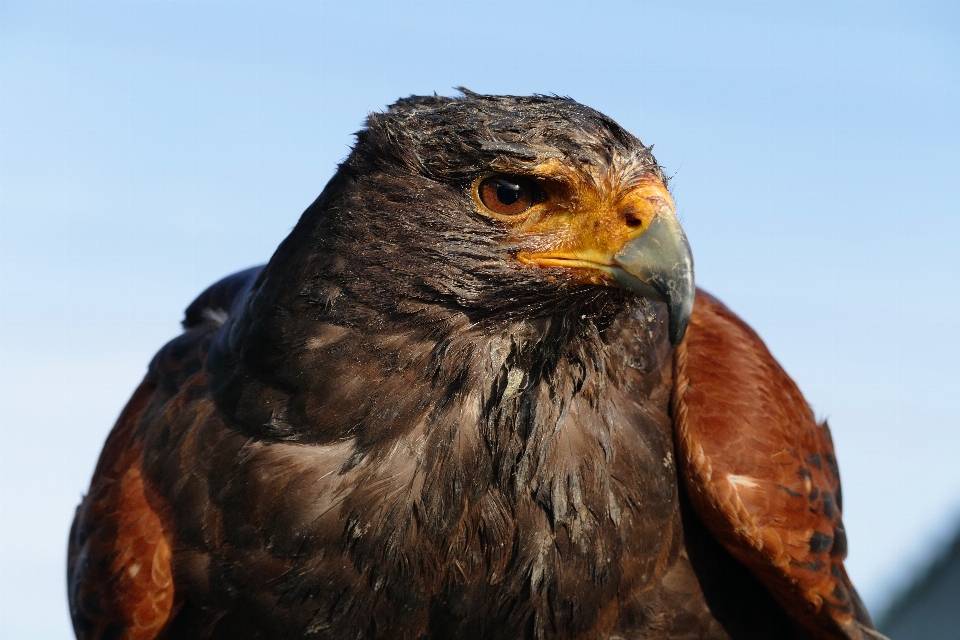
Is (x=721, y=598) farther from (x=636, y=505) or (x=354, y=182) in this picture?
(x=354, y=182)

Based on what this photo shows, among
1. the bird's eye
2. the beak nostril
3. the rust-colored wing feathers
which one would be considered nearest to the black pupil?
the bird's eye

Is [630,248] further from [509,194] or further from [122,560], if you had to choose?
[122,560]

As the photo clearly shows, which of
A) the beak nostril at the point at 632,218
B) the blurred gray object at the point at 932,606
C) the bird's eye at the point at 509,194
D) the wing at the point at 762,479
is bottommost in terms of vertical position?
the blurred gray object at the point at 932,606

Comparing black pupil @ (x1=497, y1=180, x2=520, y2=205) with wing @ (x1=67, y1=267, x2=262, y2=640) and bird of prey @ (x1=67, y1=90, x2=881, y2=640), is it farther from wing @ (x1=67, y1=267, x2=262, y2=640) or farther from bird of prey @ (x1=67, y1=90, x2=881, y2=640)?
wing @ (x1=67, y1=267, x2=262, y2=640)

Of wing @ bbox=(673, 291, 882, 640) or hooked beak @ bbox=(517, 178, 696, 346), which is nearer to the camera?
hooked beak @ bbox=(517, 178, 696, 346)

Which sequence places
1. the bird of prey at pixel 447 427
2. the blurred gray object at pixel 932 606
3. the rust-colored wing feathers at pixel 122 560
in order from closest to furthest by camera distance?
the bird of prey at pixel 447 427 < the rust-colored wing feathers at pixel 122 560 < the blurred gray object at pixel 932 606

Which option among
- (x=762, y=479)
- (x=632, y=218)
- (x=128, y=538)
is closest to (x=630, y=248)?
(x=632, y=218)

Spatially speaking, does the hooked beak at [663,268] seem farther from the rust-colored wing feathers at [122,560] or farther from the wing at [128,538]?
the rust-colored wing feathers at [122,560]

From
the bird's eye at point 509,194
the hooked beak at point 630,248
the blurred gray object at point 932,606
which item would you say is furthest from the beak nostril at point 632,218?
the blurred gray object at point 932,606
